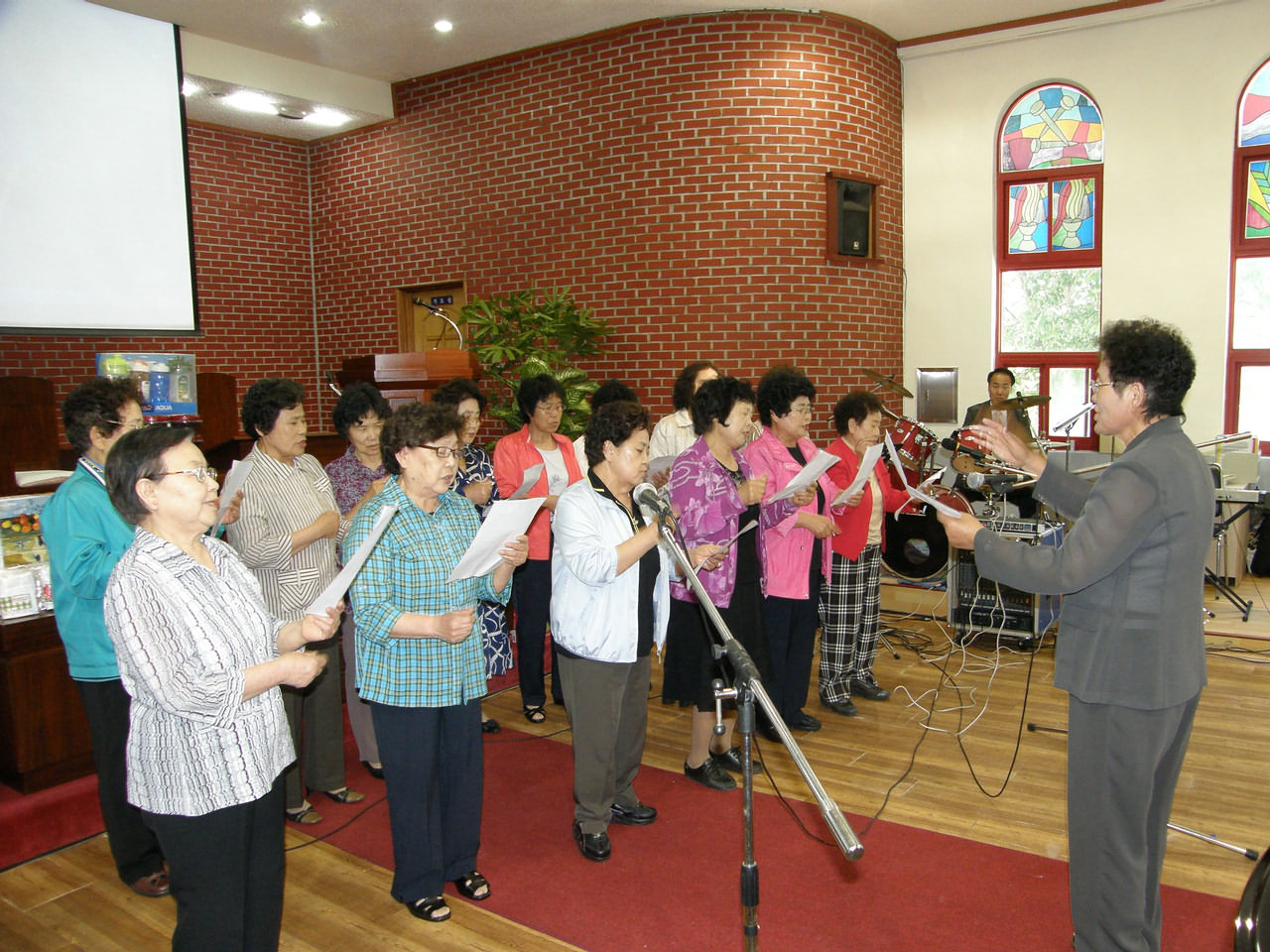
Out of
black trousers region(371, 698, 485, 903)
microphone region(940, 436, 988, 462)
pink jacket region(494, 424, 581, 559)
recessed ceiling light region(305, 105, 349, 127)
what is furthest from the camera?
recessed ceiling light region(305, 105, 349, 127)

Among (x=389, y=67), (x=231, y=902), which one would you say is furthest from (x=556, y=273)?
(x=231, y=902)

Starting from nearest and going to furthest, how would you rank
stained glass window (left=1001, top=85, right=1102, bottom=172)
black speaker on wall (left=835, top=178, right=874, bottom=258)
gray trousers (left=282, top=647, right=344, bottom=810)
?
1. gray trousers (left=282, top=647, right=344, bottom=810)
2. black speaker on wall (left=835, top=178, right=874, bottom=258)
3. stained glass window (left=1001, top=85, right=1102, bottom=172)

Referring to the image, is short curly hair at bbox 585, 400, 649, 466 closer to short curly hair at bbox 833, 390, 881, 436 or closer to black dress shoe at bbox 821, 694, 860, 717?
short curly hair at bbox 833, 390, 881, 436

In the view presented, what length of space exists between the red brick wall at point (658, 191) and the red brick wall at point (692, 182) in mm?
15

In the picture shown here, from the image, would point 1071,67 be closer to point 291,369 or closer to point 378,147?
point 378,147

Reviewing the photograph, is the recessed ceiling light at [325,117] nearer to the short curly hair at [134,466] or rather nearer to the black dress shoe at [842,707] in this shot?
the black dress shoe at [842,707]

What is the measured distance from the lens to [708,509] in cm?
354

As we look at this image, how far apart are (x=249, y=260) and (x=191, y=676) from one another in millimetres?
8276

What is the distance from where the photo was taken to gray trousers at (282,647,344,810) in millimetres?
3420

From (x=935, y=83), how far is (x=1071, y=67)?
1.07 m

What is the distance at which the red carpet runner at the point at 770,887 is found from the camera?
2734 mm

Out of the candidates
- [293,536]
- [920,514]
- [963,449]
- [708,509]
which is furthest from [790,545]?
[920,514]

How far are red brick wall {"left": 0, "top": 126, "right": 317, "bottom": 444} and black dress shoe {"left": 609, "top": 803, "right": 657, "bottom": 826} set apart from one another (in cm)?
683

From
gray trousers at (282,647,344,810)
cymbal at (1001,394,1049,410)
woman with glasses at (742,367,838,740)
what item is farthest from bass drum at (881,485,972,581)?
gray trousers at (282,647,344,810)
